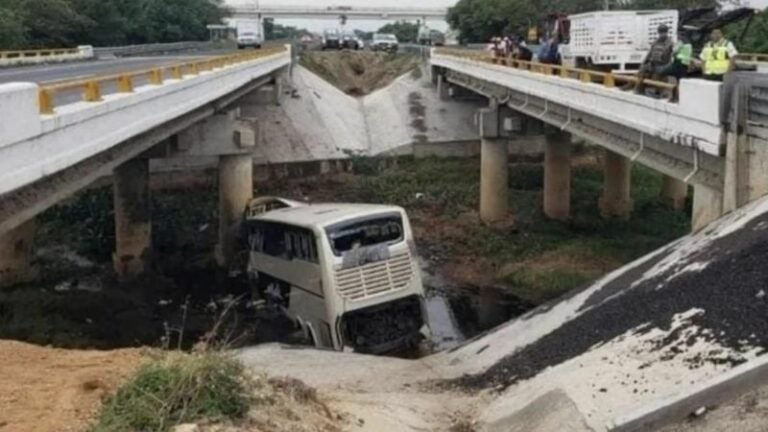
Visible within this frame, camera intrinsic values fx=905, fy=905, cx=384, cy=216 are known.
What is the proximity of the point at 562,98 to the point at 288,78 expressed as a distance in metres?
32.8

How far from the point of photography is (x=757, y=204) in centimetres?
1475

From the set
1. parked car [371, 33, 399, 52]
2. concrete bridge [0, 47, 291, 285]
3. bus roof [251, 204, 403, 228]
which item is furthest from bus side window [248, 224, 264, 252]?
parked car [371, 33, 399, 52]

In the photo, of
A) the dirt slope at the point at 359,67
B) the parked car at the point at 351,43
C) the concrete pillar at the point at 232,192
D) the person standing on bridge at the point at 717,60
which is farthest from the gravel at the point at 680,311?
the parked car at the point at 351,43

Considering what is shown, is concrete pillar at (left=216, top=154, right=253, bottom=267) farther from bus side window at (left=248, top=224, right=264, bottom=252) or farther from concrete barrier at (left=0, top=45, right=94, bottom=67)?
concrete barrier at (left=0, top=45, right=94, bottom=67)

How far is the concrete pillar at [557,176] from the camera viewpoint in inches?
1420

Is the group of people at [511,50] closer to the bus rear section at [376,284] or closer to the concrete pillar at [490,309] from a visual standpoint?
the concrete pillar at [490,309]

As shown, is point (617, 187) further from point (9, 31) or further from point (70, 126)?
point (9, 31)

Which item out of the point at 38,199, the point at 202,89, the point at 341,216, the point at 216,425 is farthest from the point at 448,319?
the point at 216,425

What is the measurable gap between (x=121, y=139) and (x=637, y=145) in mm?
10978

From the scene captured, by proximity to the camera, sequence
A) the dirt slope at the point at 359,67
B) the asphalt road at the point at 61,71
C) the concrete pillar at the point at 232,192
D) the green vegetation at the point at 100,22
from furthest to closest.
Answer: the dirt slope at the point at 359,67
the green vegetation at the point at 100,22
the concrete pillar at the point at 232,192
the asphalt road at the point at 61,71

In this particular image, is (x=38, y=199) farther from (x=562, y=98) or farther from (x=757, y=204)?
(x=562, y=98)

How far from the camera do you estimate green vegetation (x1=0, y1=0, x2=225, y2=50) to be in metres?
57.2

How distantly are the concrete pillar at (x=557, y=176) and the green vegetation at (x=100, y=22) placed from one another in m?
33.9

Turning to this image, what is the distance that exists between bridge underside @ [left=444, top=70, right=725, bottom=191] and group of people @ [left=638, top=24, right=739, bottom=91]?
137 cm
